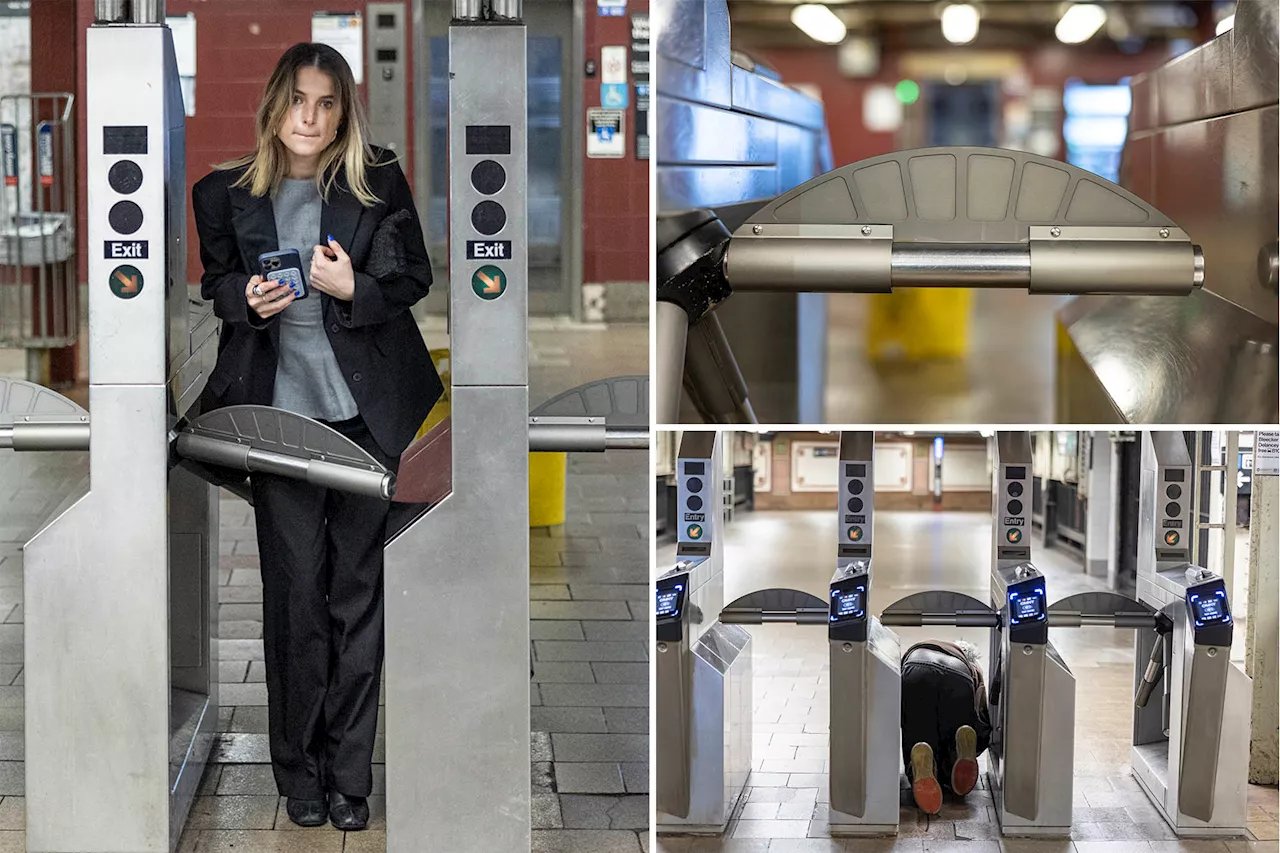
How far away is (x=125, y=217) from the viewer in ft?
7.27

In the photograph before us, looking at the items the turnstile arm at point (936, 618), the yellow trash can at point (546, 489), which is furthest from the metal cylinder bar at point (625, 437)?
the yellow trash can at point (546, 489)

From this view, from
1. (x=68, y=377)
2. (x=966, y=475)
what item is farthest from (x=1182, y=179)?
(x=68, y=377)

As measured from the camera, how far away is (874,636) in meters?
2.19

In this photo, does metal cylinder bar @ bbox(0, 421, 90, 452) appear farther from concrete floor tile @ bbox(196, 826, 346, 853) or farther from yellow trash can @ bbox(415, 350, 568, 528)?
yellow trash can @ bbox(415, 350, 568, 528)

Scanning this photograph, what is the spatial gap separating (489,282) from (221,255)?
0.52 m

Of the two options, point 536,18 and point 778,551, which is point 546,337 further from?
point 778,551

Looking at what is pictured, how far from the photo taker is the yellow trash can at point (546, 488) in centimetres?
516

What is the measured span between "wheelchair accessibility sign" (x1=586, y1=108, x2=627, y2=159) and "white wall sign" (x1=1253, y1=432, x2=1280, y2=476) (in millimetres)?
3840

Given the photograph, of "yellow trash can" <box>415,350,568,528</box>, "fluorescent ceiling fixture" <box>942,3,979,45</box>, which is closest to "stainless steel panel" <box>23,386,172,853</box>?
"fluorescent ceiling fixture" <box>942,3,979,45</box>

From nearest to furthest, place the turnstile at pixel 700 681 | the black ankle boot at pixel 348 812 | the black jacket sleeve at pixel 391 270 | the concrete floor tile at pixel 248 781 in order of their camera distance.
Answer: the turnstile at pixel 700 681 → the black jacket sleeve at pixel 391 270 → the black ankle boot at pixel 348 812 → the concrete floor tile at pixel 248 781

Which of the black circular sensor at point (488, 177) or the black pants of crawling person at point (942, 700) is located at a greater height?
the black circular sensor at point (488, 177)

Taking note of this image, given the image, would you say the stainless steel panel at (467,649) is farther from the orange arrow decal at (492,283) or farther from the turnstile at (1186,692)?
the turnstile at (1186,692)

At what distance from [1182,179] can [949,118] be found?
0.70 feet

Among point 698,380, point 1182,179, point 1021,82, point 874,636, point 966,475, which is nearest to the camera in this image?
point 1021,82
